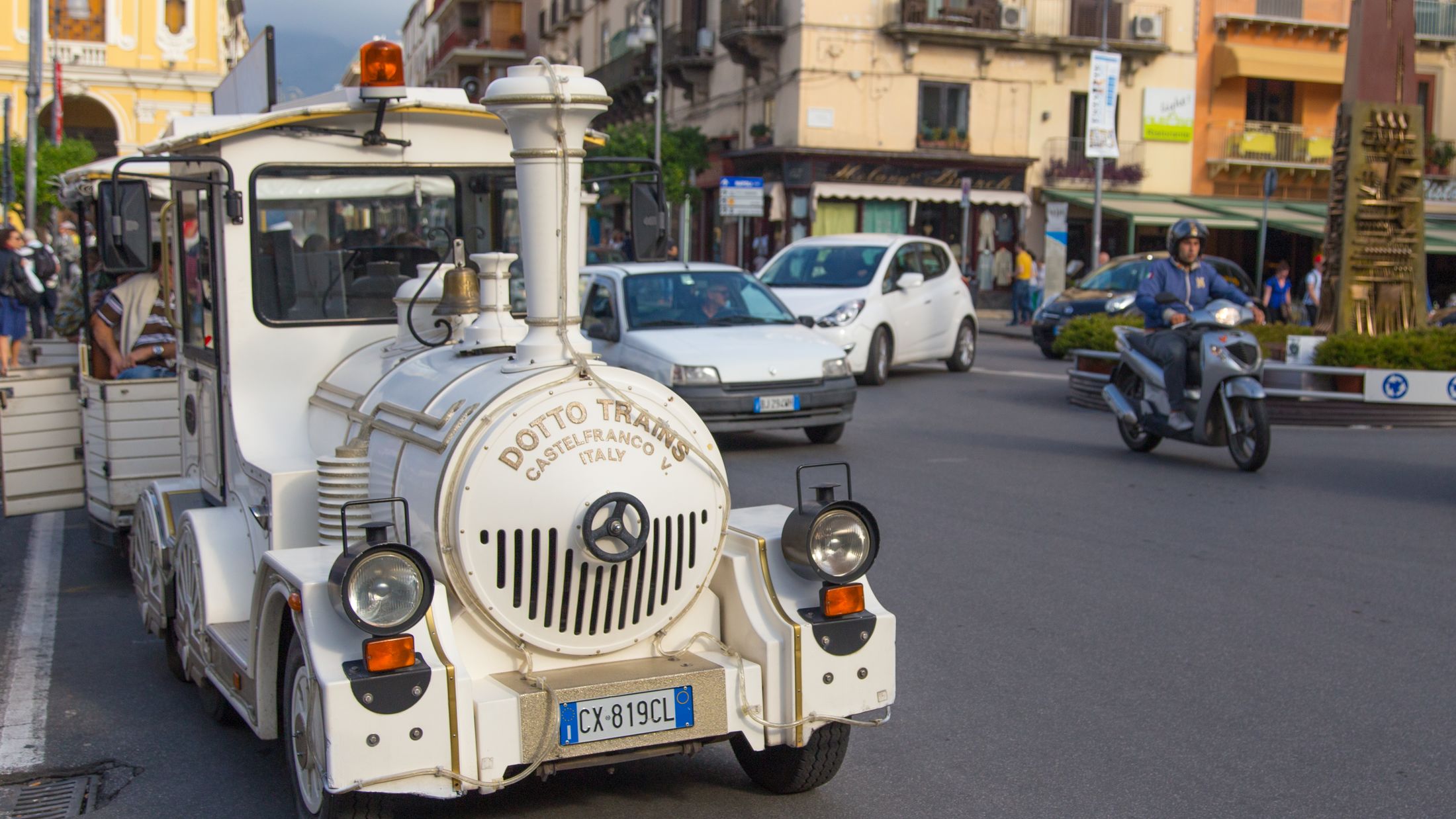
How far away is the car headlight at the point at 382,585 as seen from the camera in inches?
133

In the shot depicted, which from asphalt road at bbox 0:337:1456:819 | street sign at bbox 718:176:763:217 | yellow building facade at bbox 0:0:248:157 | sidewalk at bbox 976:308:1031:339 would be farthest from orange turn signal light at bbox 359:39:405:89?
yellow building facade at bbox 0:0:248:157

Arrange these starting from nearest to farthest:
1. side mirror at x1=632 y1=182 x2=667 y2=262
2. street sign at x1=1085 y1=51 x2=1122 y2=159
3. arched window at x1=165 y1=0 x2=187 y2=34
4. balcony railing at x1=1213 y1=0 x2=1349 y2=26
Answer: side mirror at x1=632 y1=182 x2=667 y2=262 < street sign at x1=1085 y1=51 x2=1122 y2=159 < balcony railing at x1=1213 y1=0 x2=1349 y2=26 < arched window at x1=165 y1=0 x2=187 y2=34

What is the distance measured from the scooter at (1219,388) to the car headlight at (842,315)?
5517mm

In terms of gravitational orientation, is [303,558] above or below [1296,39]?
below

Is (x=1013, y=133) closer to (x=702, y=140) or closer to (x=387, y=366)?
(x=702, y=140)

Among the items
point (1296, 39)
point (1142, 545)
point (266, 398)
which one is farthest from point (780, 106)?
point (266, 398)

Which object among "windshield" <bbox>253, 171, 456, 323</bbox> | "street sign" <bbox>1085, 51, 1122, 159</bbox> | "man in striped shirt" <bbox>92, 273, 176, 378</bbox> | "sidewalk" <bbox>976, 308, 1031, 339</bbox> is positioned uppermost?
"street sign" <bbox>1085, 51, 1122, 159</bbox>

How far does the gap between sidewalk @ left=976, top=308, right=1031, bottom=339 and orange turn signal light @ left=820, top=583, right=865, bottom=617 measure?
23824 millimetres

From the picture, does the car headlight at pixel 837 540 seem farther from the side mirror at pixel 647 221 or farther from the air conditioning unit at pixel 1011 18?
the air conditioning unit at pixel 1011 18

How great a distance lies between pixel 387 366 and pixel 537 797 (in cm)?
157

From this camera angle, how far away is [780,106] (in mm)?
39031

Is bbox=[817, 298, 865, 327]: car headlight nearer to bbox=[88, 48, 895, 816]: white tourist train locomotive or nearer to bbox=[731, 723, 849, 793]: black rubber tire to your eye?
bbox=[88, 48, 895, 816]: white tourist train locomotive

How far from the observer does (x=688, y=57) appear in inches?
1754

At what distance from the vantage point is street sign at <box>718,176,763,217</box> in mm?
29453
